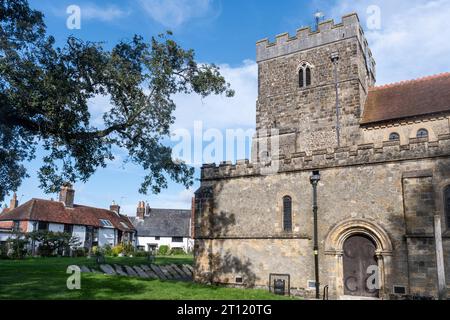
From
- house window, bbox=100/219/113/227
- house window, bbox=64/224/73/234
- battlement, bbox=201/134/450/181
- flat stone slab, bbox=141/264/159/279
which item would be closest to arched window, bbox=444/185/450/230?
battlement, bbox=201/134/450/181

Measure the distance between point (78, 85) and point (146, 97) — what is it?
249 cm

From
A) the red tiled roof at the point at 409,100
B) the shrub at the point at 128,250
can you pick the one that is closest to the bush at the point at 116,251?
the shrub at the point at 128,250

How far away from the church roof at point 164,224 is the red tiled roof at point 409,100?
41.5m

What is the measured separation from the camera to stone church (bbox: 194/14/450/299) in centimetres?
1556

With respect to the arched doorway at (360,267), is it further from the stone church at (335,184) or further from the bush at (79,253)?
the bush at (79,253)

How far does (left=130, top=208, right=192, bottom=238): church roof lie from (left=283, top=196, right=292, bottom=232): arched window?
41.2 m

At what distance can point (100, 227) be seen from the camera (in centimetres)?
4731

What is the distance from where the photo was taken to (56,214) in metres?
42.1

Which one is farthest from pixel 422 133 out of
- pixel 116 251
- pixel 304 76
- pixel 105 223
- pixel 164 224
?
pixel 164 224

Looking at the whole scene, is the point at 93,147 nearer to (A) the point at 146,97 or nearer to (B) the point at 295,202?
(A) the point at 146,97

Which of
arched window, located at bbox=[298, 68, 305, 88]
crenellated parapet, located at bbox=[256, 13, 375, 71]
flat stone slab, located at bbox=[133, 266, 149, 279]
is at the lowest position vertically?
flat stone slab, located at bbox=[133, 266, 149, 279]

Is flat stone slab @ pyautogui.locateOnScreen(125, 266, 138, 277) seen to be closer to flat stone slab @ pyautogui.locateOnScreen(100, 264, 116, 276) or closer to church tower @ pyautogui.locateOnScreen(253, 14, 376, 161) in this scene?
flat stone slab @ pyautogui.locateOnScreen(100, 264, 116, 276)

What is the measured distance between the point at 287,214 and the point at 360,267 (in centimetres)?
419
